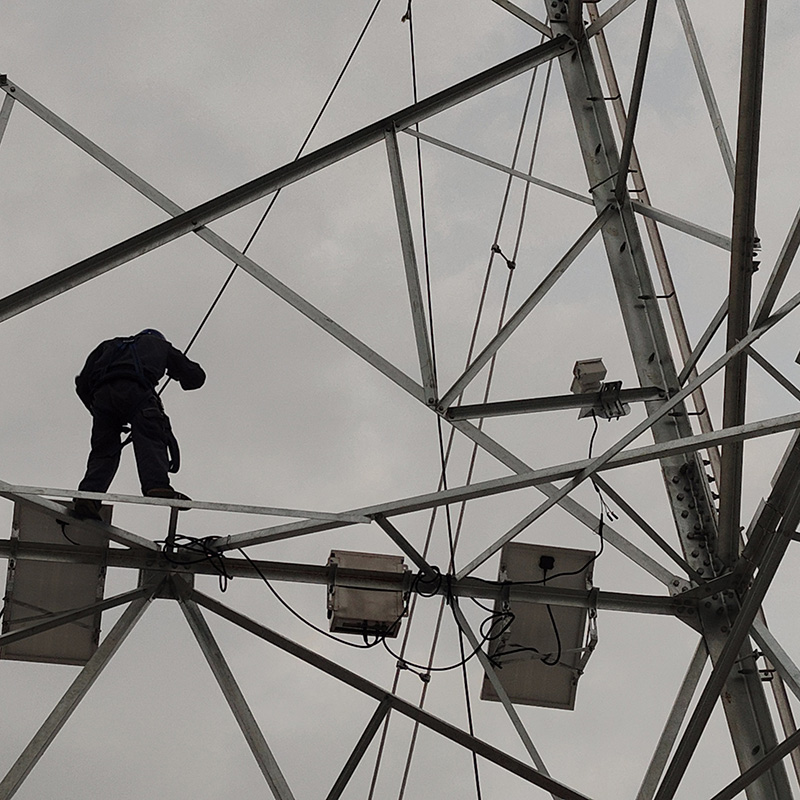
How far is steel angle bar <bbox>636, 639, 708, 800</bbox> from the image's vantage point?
10203 millimetres

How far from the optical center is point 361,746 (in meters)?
9.95

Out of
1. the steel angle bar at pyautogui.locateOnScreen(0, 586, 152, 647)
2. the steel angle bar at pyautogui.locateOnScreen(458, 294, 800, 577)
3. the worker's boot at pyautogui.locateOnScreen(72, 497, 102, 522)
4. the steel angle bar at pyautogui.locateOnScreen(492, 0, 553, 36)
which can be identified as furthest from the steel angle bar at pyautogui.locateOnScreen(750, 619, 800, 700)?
the steel angle bar at pyautogui.locateOnScreen(492, 0, 553, 36)

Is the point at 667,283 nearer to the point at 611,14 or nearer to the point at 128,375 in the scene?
the point at 611,14

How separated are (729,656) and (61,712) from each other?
4464 mm

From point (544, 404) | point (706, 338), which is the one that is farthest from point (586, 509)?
point (706, 338)

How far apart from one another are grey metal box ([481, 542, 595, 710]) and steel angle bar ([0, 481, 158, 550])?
2.85 m

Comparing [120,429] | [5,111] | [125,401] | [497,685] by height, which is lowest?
[497,685]

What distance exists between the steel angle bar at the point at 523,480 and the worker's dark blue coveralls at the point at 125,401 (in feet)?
3.56

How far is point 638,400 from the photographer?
37.9ft

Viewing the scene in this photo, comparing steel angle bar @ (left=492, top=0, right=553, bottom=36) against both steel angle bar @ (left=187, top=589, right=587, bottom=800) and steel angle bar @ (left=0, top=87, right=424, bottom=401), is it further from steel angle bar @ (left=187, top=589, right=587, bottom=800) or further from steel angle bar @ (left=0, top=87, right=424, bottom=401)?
steel angle bar @ (left=187, top=589, right=587, bottom=800)

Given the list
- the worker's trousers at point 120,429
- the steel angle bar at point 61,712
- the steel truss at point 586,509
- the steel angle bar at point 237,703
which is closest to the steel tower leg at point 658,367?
the steel truss at point 586,509

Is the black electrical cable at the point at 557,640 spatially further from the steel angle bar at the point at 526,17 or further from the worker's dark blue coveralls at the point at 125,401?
the steel angle bar at the point at 526,17

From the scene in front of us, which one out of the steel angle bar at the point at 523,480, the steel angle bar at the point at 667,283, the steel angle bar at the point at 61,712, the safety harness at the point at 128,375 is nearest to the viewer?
the steel angle bar at the point at 523,480

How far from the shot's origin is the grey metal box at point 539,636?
438 inches
